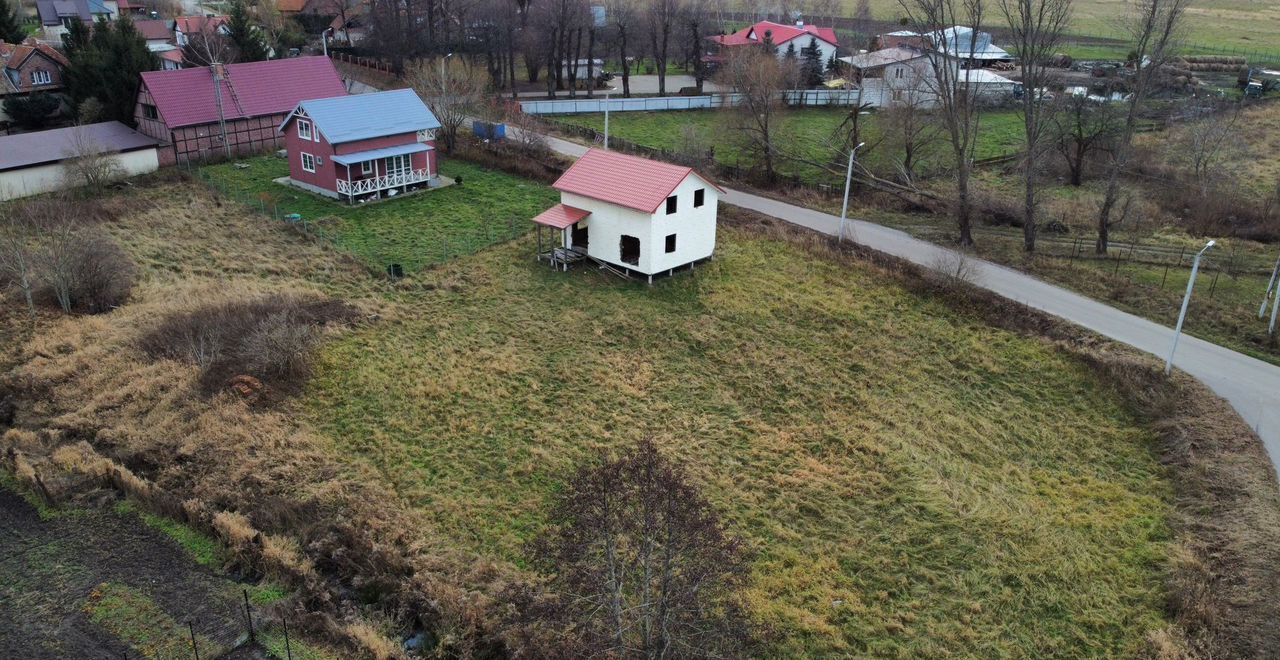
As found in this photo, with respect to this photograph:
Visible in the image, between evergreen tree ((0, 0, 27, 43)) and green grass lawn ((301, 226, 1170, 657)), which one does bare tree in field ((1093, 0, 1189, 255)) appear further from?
evergreen tree ((0, 0, 27, 43))

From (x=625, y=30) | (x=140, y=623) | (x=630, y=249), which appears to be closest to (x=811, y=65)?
(x=625, y=30)

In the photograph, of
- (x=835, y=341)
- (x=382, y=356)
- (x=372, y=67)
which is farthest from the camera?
(x=372, y=67)

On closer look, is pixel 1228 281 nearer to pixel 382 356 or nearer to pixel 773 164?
pixel 773 164

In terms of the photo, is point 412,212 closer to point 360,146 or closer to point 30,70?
point 360,146

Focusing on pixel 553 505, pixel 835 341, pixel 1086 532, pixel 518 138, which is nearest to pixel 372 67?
pixel 518 138

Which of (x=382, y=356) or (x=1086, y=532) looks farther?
(x=382, y=356)

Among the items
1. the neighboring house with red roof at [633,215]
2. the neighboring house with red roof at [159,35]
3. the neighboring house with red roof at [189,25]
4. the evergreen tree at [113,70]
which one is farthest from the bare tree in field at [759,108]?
the neighboring house with red roof at [159,35]

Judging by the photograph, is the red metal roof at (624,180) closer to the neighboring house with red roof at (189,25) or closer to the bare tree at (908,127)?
the bare tree at (908,127)
